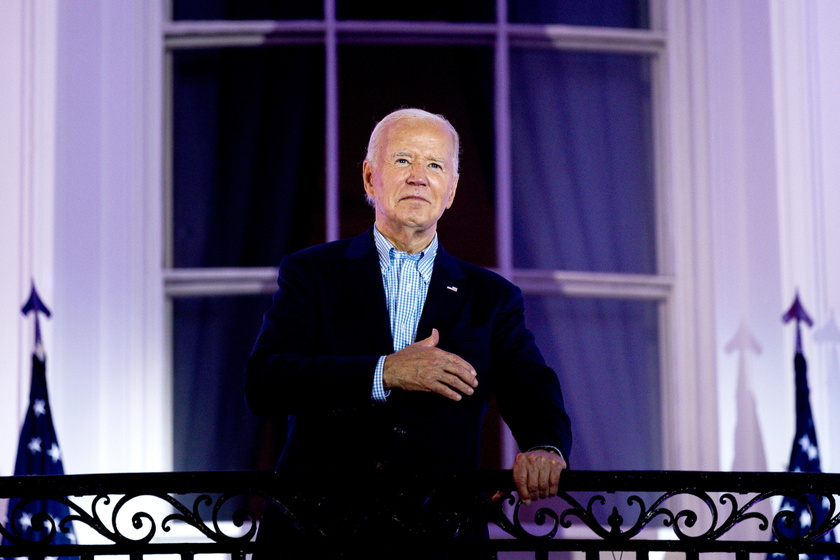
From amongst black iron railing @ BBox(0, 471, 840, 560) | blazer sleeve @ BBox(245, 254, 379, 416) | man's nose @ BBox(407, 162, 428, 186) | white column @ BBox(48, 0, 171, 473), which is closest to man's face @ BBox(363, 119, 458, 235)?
man's nose @ BBox(407, 162, 428, 186)

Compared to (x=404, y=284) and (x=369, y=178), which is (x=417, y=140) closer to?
(x=369, y=178)

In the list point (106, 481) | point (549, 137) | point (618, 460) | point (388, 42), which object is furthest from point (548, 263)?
point (106, 481)

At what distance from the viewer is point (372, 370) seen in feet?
8.57

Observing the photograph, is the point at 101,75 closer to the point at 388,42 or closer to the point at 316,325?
the point at 388,42

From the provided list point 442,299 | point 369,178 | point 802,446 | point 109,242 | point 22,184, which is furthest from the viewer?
point 109,242

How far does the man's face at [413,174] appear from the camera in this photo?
2885 mm

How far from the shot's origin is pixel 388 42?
4.66 meters

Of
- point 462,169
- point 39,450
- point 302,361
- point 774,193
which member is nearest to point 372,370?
point 302,361

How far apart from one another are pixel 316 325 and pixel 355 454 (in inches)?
→ 13.3

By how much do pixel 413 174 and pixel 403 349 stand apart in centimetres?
50

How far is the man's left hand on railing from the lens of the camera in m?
2.58

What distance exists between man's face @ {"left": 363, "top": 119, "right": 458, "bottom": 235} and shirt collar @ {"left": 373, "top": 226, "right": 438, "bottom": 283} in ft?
0.12

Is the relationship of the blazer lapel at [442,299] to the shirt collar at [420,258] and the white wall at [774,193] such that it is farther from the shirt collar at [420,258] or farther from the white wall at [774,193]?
the white wall at [774,193]

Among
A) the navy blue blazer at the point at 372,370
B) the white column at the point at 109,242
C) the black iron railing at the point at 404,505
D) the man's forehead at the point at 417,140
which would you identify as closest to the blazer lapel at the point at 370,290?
the navy blue blazer at the point at 372,370
